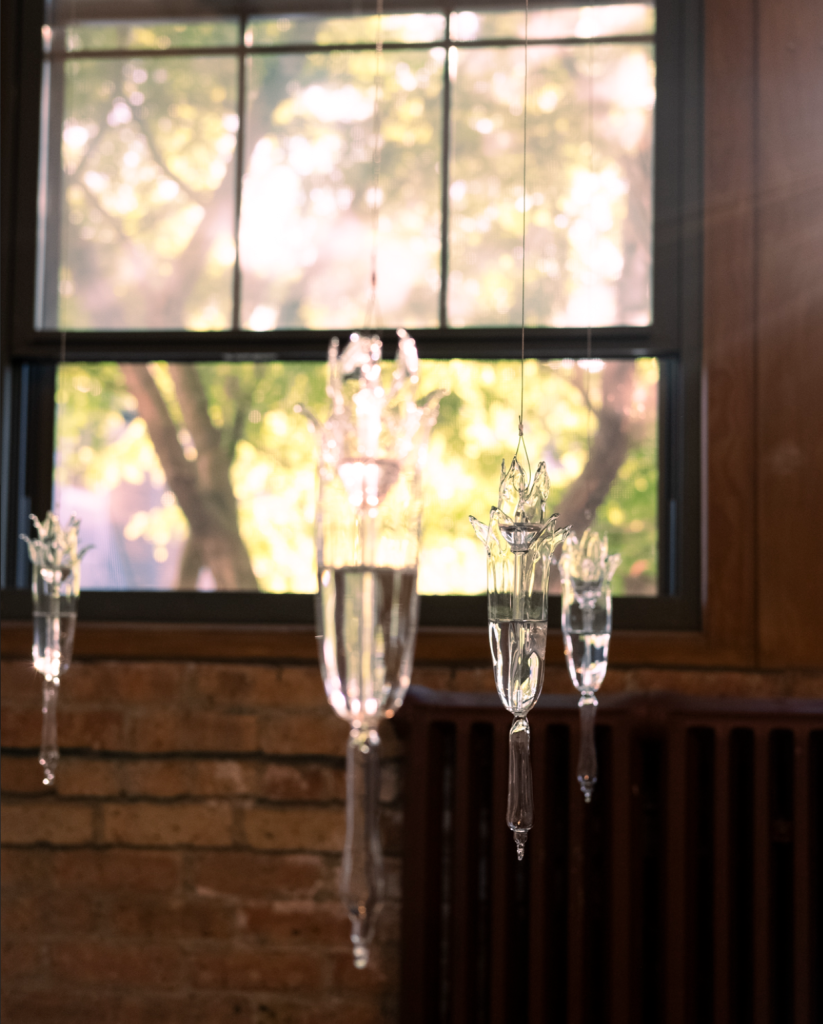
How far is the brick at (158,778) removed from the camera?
2016 millimetres

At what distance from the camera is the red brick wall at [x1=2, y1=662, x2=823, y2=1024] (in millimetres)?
1972

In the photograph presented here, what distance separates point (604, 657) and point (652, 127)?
50.6 inches

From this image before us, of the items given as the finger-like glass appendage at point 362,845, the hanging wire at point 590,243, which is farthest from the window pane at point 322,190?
the finger-like glass appendage at point 362,845

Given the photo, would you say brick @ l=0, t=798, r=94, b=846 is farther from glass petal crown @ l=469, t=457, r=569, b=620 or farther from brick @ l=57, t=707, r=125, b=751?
glass petal crown @ l=469, t=457, r=569, b=620

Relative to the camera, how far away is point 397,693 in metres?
0.79

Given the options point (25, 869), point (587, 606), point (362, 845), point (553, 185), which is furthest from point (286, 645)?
point (362, 845)

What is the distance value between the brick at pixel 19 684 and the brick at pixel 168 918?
0.44 m

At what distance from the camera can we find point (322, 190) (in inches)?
87.5

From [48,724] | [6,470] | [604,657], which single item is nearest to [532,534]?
[604,657]

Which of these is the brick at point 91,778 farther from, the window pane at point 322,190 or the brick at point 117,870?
the window pane at point 322,190

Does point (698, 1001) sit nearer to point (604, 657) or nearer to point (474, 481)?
point (604, 657)

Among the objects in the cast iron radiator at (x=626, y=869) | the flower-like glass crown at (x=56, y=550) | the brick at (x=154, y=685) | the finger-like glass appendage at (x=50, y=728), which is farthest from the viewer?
the brick at (x=154, y=685)

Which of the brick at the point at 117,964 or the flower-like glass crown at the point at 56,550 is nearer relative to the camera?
the flower-like glass crown at the point at 56,550

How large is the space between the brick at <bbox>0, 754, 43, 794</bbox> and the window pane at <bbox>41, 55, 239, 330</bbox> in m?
0.95
